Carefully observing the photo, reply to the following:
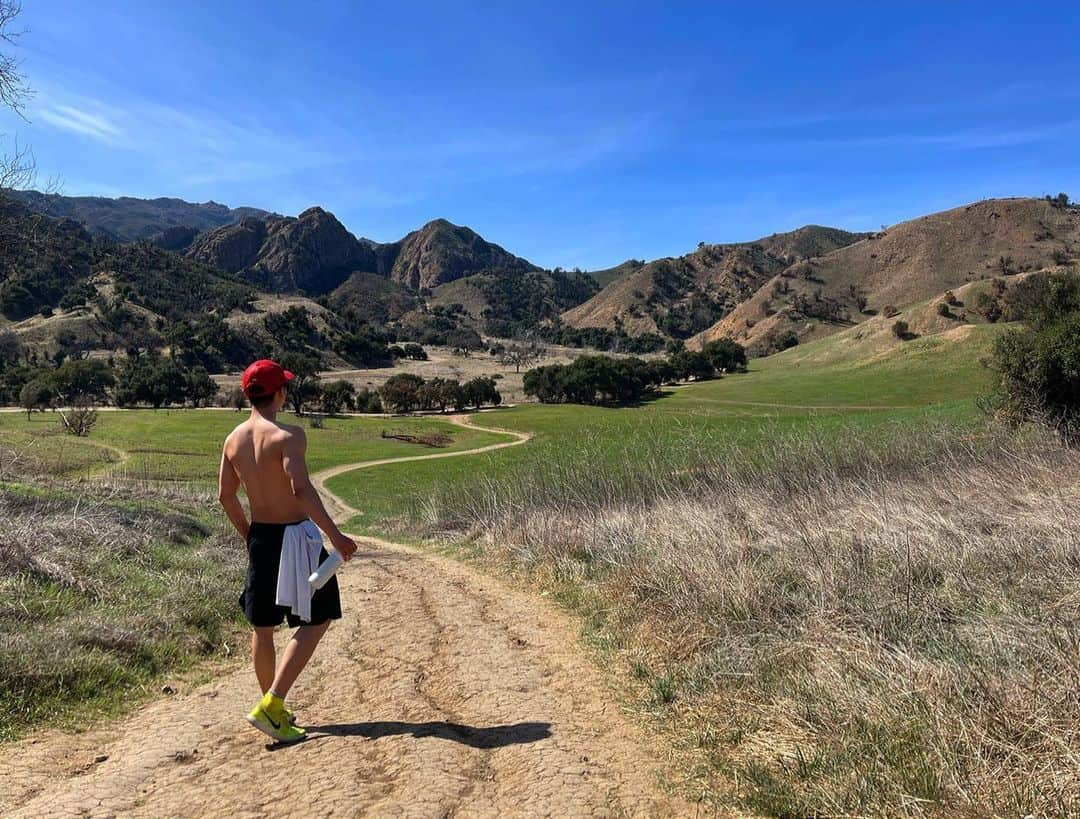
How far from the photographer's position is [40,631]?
16.7ft

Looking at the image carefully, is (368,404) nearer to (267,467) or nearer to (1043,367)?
(1043,367)

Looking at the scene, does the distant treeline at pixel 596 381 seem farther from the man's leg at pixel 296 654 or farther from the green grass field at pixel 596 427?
the man's leg at pixel 296 654

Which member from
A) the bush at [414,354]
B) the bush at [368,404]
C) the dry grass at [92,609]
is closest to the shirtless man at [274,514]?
the dry grass at [92,609]

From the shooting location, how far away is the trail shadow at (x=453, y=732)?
406cm

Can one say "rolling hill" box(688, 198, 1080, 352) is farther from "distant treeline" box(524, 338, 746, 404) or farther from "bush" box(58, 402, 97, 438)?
"bush" box(58, 402, 97, 438)

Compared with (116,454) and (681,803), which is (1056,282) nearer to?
(681,803)

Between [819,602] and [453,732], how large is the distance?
3036 millimetres

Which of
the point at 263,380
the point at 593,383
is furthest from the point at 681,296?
the point at 263,380

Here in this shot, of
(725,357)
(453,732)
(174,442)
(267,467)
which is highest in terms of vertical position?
(725,357)

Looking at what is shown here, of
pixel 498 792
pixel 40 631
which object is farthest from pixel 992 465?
pixel 40 631

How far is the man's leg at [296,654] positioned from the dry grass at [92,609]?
143 cm

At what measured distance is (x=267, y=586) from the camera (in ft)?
13.6

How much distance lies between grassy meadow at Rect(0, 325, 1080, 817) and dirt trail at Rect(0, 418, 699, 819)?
446mm

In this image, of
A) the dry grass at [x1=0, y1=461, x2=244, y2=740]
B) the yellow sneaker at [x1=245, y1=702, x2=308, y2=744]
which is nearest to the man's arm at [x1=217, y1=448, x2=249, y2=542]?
the yellow sneaker at [x1=245, y1=702, x2=308, y2=744]
